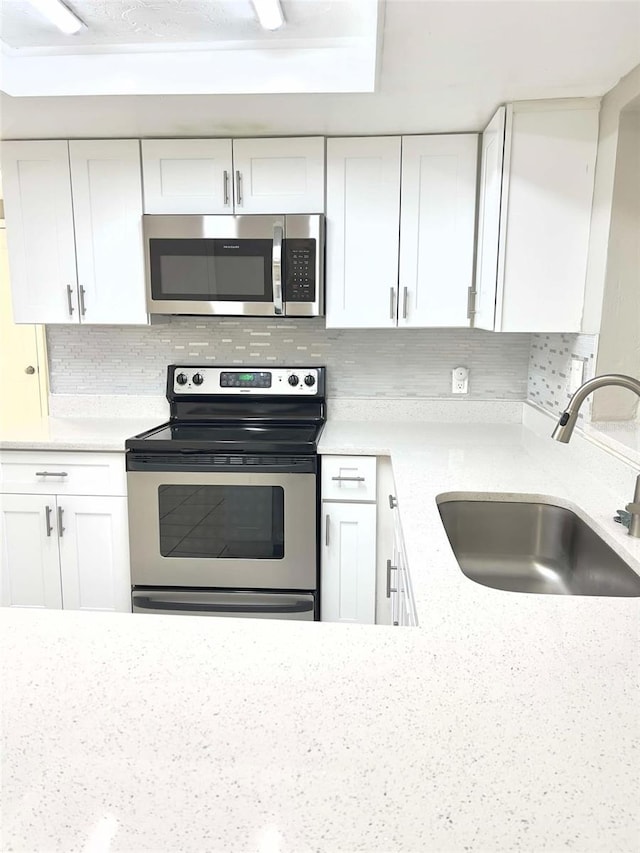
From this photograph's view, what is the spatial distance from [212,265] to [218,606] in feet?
4.50

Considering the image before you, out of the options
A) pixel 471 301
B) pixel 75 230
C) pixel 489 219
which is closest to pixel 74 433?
pixel 75 230

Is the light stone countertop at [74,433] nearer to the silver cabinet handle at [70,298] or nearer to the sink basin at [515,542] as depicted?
the silver cabinet handle at [70,298]

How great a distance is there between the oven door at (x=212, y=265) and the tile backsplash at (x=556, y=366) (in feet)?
3.61

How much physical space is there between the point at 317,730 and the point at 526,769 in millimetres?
225

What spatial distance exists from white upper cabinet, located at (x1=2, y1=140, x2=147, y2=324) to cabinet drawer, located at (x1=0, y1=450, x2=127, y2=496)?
0.60 meters

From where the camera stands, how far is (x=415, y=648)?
0.87 m

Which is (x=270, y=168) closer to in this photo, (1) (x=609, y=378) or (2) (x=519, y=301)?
(2) (x=519, y=301)

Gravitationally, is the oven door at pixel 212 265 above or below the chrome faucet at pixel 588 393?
above

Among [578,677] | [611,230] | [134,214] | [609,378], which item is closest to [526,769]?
[578,677]

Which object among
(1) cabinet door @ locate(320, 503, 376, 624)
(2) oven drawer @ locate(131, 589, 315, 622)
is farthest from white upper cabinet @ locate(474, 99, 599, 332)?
(2) oven drawer @ locate(131, 589, 315, 622)

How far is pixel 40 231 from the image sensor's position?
8.38 feet

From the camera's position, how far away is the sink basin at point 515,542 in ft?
5.24

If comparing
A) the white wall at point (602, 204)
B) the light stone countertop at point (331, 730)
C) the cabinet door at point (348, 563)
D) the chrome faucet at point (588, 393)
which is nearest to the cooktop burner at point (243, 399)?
the cabinet door at point (348, 563)

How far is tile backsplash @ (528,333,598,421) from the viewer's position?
80.3 inches
